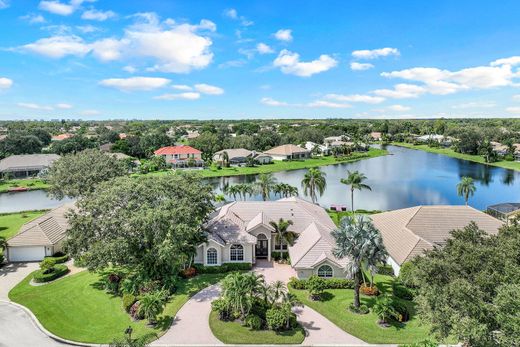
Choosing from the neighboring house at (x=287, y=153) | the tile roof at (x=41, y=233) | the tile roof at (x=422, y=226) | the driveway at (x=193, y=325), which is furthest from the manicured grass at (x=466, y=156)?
the tile roof at (x=41, y=233)

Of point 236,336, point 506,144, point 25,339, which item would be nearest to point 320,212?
point 236,336

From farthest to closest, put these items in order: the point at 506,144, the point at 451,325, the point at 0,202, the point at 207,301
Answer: the point at 506,144
the point at 0,202
the point at 207,301
the point at 451,325

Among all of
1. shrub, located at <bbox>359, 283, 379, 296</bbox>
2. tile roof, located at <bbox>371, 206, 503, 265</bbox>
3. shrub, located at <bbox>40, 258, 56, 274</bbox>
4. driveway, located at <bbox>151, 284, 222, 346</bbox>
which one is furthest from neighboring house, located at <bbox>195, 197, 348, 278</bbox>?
shrub, located at <bbox>40, 258, 56, 274</bbox>

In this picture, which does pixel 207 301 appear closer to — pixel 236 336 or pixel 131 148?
pixel 236 336

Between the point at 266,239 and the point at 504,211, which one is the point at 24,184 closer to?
the point at 266,239

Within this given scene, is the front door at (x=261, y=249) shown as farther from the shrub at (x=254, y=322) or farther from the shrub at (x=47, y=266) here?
the shrub at (x=47, y=266)

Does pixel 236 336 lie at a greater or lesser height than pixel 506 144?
lesser

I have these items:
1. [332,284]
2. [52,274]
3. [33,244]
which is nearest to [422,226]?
[332,284]
